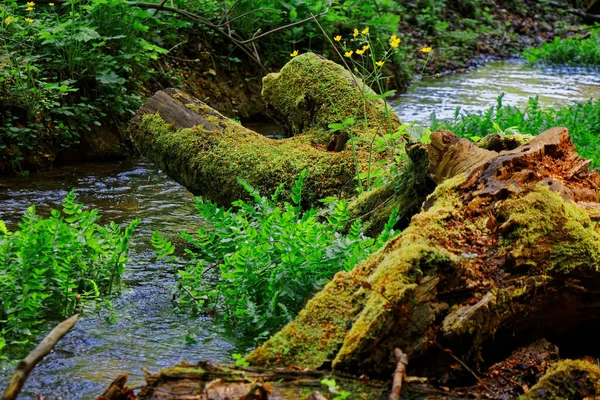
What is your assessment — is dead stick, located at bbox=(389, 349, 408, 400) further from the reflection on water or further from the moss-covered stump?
the reflection on water

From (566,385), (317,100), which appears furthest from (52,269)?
(317,100)

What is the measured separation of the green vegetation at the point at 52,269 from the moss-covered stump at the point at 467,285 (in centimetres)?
155

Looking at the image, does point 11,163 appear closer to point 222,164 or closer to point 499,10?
point 222,164

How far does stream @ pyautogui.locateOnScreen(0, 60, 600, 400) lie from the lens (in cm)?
371

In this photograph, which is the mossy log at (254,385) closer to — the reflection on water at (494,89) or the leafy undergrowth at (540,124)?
the leafy undergrowth at (540,124)

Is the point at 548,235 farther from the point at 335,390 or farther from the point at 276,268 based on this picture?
the point at 276,268

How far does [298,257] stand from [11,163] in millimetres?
4867

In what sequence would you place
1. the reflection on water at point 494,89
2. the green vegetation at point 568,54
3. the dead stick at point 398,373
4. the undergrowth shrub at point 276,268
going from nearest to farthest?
the dead stick at point 398,373
the undergrowth shrub at point 276,268
the reflection on water at point 494,89
the green vegetation at point 568,54

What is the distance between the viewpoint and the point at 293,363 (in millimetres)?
3135

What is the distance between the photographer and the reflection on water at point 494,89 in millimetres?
11227

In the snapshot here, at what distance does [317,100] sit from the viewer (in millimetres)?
6586

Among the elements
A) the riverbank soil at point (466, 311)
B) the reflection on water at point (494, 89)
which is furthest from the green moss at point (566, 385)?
the reflection on water at point (494, 89)

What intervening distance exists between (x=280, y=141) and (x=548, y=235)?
324 centimetres

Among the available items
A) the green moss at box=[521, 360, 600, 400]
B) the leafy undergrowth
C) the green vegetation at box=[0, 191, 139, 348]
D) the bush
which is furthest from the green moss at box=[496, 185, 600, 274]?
the bush
